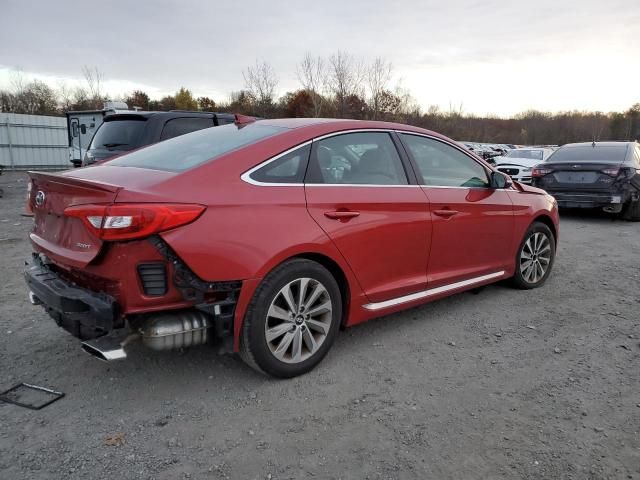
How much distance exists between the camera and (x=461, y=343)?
379 centimetres

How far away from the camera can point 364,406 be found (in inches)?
113

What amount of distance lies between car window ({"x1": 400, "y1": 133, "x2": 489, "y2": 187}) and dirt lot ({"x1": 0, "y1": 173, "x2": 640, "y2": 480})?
117 cm

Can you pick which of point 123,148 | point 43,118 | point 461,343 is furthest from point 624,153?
point 43,118

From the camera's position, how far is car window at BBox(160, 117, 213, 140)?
7.23 meters

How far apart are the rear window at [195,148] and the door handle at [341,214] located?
0.65 m

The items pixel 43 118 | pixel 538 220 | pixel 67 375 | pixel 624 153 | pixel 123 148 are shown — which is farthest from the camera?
pixel 43 118

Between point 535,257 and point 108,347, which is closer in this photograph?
point 108,347

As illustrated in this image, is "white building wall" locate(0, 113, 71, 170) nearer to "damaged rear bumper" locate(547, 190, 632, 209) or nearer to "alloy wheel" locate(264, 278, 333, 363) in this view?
"damaged rear bumper" locate(547, 190, 632, 209)

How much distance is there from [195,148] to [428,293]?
2.07m

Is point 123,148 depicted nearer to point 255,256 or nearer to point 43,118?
point 255,256

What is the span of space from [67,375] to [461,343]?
277 centimetres

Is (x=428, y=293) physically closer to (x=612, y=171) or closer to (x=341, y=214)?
(x=341, y=214)

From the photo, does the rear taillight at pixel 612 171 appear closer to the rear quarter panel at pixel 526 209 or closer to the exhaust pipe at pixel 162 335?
the rear quarter panel at pixel 526 209

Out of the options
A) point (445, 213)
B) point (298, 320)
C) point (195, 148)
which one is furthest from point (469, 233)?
point (195, 148)
